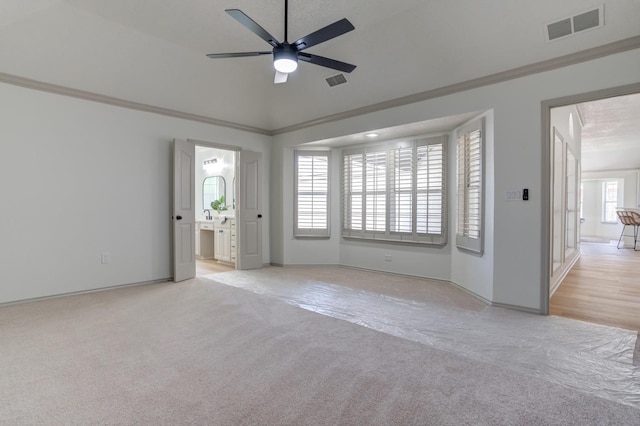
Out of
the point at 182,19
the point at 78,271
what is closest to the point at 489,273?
the point at 182,19

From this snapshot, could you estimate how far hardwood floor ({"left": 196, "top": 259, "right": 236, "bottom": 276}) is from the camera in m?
5.86

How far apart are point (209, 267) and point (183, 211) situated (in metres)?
1.63

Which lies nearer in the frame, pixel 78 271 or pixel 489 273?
pixel 489 273

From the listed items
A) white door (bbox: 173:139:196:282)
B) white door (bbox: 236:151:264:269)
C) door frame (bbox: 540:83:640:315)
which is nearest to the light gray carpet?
door frame (bbox: 540:83:640:315)

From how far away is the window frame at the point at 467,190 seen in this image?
13.1 ft

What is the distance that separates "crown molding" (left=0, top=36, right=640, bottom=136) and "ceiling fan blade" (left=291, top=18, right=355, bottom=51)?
2078 millimetres

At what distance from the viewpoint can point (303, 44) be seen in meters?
2.71

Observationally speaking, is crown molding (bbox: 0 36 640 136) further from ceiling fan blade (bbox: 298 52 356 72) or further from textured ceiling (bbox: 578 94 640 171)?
ceiling fan blade (bbox: 298 52 356 72)

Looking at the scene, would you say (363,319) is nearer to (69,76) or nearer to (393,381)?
(393,381)

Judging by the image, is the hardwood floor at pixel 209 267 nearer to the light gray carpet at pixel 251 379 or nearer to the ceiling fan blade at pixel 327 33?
the light gray carpet at pixel 251 379

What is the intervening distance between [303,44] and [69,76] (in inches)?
126

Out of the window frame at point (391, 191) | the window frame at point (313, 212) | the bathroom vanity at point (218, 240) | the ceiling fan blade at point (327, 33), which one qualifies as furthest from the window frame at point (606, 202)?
the ceiling fan blade at point (327, 33)

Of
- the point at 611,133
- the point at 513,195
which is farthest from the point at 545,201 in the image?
the point at 611,133

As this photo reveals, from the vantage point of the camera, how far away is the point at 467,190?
4344 millimetres
